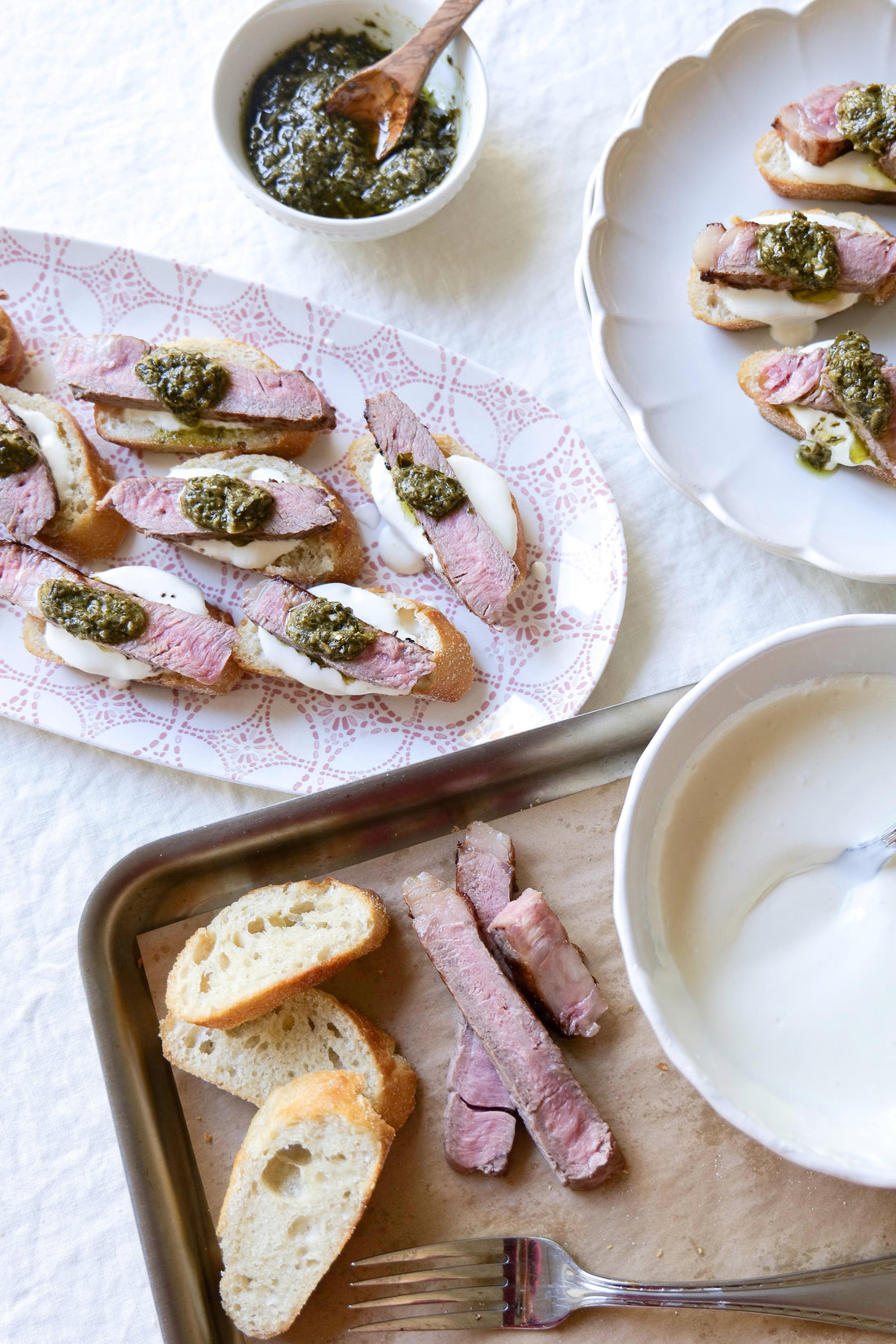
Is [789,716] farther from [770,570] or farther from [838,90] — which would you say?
[838,90]

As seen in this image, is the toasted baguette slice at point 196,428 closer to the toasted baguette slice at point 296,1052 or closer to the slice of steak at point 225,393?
the slice of steak at point 225,393

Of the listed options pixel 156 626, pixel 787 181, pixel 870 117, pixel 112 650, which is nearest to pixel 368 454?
pixel 156 626

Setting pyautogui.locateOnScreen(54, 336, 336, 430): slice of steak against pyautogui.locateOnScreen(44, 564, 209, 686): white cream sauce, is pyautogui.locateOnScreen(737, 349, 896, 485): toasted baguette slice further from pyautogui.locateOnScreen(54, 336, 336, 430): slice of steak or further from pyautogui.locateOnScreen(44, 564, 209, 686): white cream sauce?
pyautogui.locateOnScreen(44, 564, 209, 686): white cream sauce

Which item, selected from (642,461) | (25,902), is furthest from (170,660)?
(642,461)

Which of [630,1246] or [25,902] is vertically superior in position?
[25,902]

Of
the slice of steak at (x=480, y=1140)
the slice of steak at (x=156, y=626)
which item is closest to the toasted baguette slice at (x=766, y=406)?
the slice of steak at (x=156, y=626)
